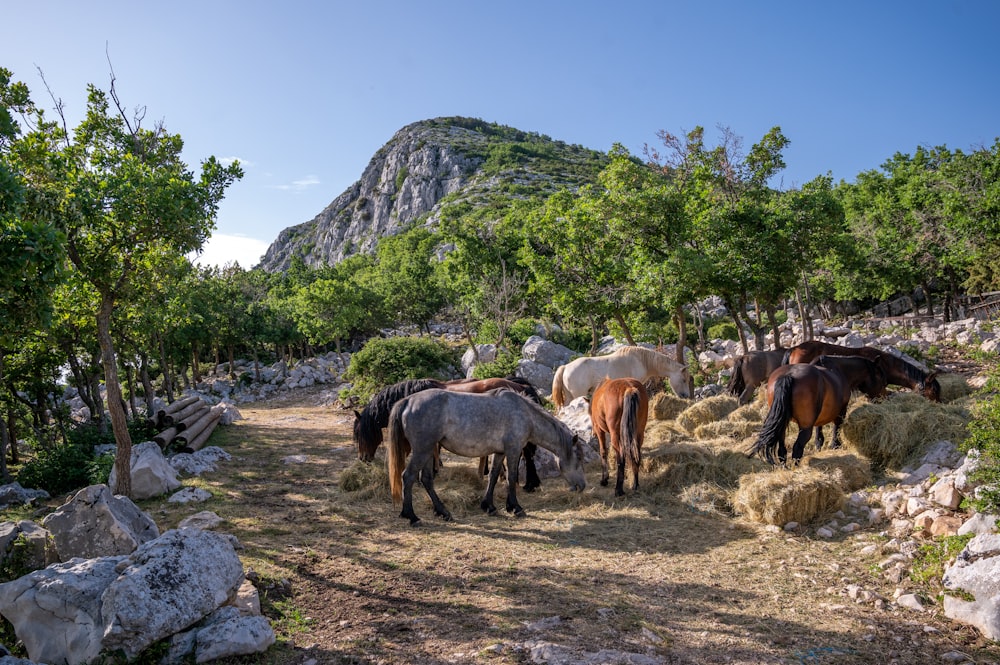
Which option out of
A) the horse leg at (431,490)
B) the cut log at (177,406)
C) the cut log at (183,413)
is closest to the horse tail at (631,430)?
the horse leg at (431,490)

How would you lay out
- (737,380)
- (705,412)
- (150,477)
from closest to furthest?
(150,477), (705,412), (737,380)

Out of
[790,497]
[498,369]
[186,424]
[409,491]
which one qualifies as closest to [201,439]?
[186,424]

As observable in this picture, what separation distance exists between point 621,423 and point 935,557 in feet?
12.8

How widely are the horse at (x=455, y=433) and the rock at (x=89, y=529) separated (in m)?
3.15

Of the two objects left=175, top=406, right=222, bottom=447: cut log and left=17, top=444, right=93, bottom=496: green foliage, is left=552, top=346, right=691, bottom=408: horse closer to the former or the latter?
left=175, top=406, right=222, bottom=447: cut log

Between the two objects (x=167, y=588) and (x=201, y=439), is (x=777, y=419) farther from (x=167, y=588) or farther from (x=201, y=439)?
(x=201, y=439)

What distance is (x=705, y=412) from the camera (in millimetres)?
11023

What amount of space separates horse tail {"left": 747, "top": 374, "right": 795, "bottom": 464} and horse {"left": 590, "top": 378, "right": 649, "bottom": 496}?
1767 millimetres

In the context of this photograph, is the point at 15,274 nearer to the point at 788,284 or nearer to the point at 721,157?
the point at 788,284

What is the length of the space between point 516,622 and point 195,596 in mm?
2564

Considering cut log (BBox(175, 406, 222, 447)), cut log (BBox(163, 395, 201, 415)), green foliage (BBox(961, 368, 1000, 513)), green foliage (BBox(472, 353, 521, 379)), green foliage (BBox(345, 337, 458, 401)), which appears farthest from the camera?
green foliage (BBox(345, 337, 458, 401))

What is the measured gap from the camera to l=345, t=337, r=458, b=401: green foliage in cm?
2028

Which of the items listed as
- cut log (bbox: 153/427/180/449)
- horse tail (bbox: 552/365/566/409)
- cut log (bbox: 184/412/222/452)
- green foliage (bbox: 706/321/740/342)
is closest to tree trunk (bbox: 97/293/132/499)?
cut log (bbox: 153/427/180/449)

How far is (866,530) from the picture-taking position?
21.4ft
